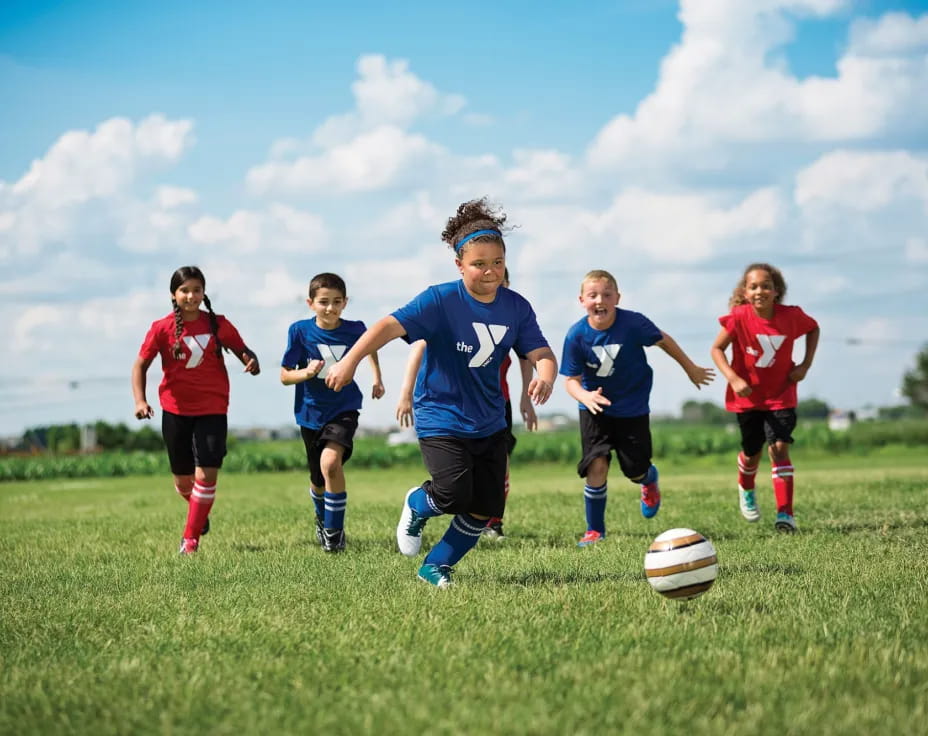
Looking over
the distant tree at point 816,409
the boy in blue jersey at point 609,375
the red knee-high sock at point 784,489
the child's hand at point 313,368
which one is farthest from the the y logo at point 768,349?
the distant tree at point 816,409

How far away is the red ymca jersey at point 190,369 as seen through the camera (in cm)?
927

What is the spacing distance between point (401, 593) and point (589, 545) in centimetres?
279

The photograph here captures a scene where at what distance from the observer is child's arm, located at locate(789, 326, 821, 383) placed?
10.2 metres

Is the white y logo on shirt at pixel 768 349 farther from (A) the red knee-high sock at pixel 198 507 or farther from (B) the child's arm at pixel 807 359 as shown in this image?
(A) the red knee-high sock at pixel 198 507

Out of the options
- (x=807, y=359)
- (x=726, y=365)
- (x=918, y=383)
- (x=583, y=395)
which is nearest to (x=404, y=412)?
(x=583, y=395)

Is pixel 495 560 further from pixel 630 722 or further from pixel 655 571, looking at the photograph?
pixel 630 722

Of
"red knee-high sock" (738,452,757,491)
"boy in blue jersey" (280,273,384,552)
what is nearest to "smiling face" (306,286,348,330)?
"boy in blue jersey" (280,273,384,552)

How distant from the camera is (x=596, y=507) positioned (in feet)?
30.7

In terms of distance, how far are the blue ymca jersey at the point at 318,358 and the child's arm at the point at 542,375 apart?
2856 mm

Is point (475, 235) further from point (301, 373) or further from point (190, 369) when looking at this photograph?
point (190, 369)

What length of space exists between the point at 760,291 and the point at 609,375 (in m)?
1.99

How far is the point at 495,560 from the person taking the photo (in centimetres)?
784

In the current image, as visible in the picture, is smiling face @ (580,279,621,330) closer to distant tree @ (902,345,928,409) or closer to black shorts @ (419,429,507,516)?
black shorts @ (419,429,507,516)

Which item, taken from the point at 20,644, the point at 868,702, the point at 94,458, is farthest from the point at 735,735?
the point at 94,458
